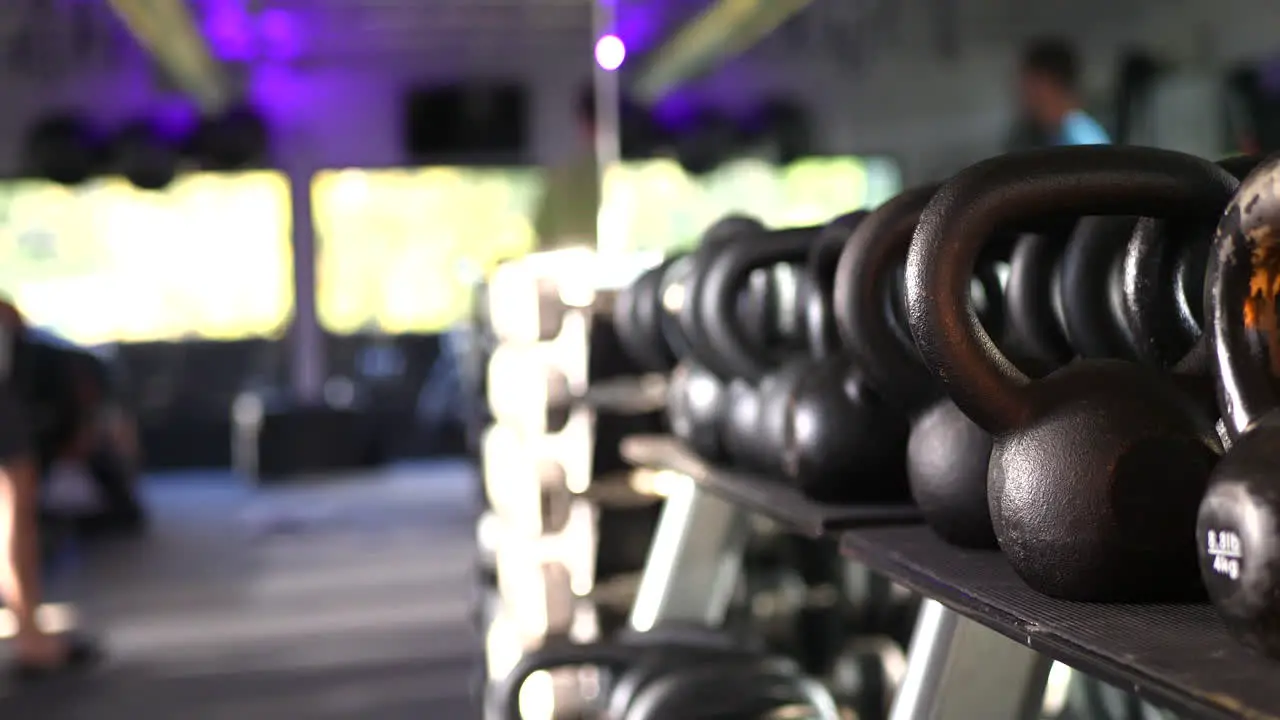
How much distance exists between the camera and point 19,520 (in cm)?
448

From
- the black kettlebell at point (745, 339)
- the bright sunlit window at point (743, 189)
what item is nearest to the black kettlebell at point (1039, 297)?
the black kettlebell at point (745, 339)

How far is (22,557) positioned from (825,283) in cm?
394

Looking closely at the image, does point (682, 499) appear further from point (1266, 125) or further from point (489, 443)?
point (1266, 125)

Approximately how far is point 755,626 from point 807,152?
26.1 feet

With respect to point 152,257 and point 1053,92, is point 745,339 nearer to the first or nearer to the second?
point 1053,92

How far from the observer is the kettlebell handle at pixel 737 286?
4.46 ft

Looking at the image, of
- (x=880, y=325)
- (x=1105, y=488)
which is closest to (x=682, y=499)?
(x=880, y=325)

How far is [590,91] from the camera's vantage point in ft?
33.1

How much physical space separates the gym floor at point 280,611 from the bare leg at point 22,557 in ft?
0.56

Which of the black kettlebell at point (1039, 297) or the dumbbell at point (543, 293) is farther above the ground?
the black kettlebell at point (1039, 297)

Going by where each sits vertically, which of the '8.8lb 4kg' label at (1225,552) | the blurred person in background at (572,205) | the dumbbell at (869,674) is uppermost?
the blurred person in background at (572,205)

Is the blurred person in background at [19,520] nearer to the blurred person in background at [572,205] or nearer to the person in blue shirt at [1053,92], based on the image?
the blurred person in background at [572,205]

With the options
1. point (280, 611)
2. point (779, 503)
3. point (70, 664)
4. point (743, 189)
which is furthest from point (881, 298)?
point (743, 189)

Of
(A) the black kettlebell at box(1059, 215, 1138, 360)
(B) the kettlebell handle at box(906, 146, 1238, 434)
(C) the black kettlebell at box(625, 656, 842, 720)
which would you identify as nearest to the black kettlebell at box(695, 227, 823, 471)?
(C) the black kettlebell at box(625, 656, 842, 720)
